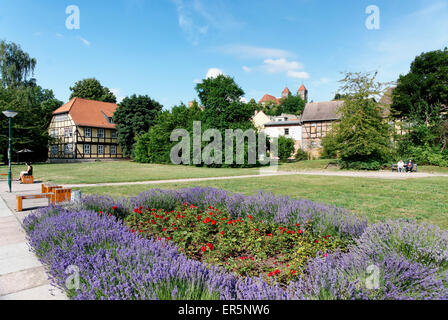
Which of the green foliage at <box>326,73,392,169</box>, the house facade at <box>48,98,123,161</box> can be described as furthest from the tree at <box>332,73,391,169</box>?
the house facade at <box>48,98,123,161</box>

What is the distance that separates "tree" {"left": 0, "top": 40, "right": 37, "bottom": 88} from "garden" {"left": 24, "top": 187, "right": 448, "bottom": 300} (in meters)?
45.6

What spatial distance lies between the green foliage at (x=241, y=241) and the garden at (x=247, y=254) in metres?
0.02

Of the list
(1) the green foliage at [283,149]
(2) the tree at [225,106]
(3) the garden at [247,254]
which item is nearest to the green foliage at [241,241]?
(3) the garden at [247,254]

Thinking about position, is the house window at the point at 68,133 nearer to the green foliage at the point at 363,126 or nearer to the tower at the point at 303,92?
the green foliage at the point at 363,126

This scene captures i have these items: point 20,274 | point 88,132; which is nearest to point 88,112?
point 88,132

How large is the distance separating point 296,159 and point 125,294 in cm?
4077

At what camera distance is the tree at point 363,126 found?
2258 centimetres

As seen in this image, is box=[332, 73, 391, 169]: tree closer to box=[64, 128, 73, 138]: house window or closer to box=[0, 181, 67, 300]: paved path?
box=[0, 181, 67, 300]: paved path

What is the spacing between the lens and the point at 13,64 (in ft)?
127

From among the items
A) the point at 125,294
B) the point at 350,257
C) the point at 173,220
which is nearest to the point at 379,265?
the point at 350,257

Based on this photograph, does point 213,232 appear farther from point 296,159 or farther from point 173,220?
point 296,159

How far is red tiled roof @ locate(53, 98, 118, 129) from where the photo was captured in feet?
143

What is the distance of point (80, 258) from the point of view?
118 inches

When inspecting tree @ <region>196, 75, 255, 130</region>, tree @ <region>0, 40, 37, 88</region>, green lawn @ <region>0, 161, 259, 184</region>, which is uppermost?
tree @ <region>0, 40, 37, 88</region>
